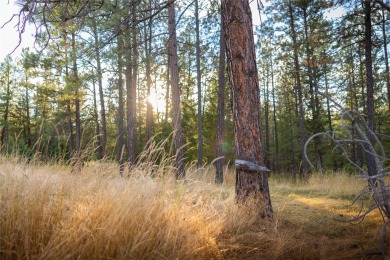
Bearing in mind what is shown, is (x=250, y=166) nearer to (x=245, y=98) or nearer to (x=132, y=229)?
(x=245, y=98)

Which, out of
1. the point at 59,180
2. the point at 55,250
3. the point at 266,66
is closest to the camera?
the point at 55,250

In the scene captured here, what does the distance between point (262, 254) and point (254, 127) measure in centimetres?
168

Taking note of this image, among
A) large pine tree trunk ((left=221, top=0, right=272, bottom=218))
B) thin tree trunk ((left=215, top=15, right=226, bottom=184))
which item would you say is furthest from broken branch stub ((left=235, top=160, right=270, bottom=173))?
thin tree trunk ((left=215, top=15, right=226, bottom=184))

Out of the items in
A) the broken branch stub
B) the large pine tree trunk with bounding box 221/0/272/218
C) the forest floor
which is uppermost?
the large pine tree trunk with bounding box 221/0/272/218

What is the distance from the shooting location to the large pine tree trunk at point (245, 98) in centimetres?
348

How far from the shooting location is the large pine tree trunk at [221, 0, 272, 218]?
11.4 feet

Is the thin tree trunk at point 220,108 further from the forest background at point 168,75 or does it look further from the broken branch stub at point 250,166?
the broken branch stub at point 250,166

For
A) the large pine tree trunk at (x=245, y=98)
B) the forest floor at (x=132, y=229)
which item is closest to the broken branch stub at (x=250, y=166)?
the large pine tree trunk at (x=245, y=98)

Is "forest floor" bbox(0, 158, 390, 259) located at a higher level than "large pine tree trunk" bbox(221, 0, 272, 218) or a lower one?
lower

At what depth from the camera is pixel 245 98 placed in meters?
Result: 3.49

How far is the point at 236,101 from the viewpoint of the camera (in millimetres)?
3553

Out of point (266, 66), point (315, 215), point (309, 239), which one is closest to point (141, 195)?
point (309, 239)

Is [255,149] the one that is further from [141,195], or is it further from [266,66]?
[266,66]

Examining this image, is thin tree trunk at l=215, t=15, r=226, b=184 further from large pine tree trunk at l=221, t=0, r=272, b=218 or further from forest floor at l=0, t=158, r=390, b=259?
forest floor at l=0, t=158, r=390, b=259
